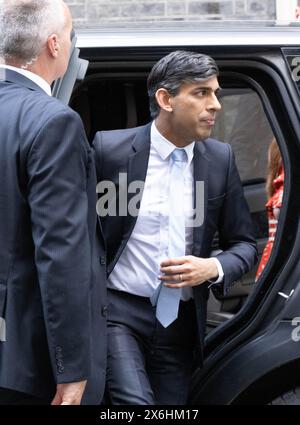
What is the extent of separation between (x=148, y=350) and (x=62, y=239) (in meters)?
0.83

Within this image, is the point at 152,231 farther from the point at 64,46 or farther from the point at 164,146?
the point at 64,46

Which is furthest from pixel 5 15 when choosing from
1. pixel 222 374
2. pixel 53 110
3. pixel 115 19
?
pixel 115 19

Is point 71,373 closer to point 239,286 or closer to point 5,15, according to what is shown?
point 5,15

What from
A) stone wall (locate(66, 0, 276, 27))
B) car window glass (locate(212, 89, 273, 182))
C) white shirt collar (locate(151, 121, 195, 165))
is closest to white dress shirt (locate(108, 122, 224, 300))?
white shirt collar (locate(151, 121, 195, 165))

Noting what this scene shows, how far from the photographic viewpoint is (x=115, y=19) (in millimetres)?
8000

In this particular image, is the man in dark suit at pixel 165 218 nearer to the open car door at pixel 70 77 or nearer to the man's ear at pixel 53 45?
the open car door at pixel 70 77

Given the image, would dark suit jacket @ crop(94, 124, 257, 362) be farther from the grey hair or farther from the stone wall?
the stone wall

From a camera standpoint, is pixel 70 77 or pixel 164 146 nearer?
pixel 70 77

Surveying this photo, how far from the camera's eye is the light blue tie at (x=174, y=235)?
2848mm

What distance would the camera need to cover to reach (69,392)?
2.32 m

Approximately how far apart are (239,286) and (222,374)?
5.48 feet

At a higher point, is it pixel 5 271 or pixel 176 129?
pixel 176 129

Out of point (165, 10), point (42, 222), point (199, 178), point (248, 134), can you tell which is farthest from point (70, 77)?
point (165, 10)

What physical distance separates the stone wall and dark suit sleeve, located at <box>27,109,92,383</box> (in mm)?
5835
